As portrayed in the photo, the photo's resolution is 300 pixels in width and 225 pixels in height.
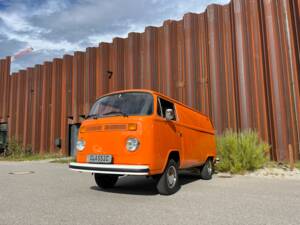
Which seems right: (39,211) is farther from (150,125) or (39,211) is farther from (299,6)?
(299,6)

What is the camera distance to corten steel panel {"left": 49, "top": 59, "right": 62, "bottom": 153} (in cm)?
1848

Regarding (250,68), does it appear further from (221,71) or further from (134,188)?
(134,188)

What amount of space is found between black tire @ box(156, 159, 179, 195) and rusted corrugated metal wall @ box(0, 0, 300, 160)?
6.29m

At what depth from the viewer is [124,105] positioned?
18.8ft

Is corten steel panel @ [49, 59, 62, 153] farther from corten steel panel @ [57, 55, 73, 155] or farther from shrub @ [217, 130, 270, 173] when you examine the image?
shrub @ [217, 130, 270, 173]

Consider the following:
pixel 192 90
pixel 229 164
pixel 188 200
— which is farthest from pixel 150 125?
pixel 192 90

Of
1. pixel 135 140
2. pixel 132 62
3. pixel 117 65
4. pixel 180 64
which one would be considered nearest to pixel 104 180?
pixel 135 140

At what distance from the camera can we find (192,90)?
12.9 metres

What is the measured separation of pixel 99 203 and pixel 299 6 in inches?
411

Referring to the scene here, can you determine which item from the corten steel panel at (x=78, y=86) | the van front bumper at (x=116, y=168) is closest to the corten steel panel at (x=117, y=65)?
the corten steel panel at (x=78, y=86)

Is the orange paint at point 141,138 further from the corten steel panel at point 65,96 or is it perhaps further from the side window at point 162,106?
the corten steel panel at point 65,96

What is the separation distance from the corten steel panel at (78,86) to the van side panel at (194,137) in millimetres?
11003

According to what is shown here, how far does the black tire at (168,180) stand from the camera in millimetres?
5418

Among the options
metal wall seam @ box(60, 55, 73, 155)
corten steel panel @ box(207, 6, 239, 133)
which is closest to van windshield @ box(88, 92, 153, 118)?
corten steel panel @ box(207, 6, 239, 133)
